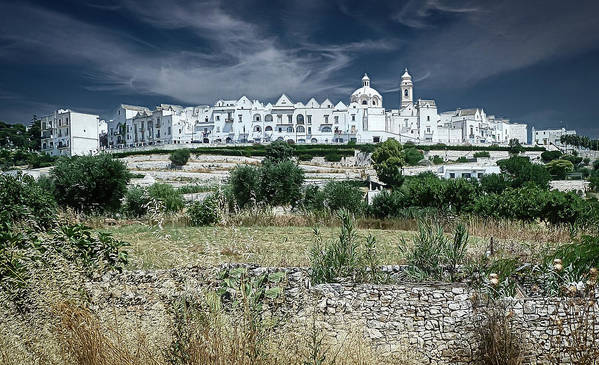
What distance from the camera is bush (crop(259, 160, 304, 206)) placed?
18.1 metres

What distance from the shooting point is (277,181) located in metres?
18.1

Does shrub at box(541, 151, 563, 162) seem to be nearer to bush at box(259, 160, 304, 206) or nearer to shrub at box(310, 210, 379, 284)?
bush at box(259, 160, 304, 206)

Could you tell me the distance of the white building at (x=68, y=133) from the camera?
67.2m

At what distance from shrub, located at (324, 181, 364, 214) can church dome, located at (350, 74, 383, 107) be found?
65914 mm

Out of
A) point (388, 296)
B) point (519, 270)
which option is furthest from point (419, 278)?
point (519, 270)

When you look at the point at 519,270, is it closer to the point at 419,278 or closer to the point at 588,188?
the point at 419,278

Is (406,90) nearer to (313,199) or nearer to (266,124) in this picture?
(266,124)

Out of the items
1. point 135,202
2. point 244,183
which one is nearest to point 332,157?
point 244,183

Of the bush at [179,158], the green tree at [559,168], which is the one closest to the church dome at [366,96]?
the green tree at [559,168]

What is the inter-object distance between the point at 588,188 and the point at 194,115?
→ 60681 millimetres

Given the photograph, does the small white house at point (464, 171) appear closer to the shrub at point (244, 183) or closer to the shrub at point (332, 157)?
the shrub at point (332, 157)

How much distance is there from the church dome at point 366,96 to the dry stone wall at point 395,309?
78256 millimetres

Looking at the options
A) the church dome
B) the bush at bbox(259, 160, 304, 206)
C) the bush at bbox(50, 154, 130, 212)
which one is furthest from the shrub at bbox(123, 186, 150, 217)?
the church dome

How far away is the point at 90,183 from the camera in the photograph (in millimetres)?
17844
